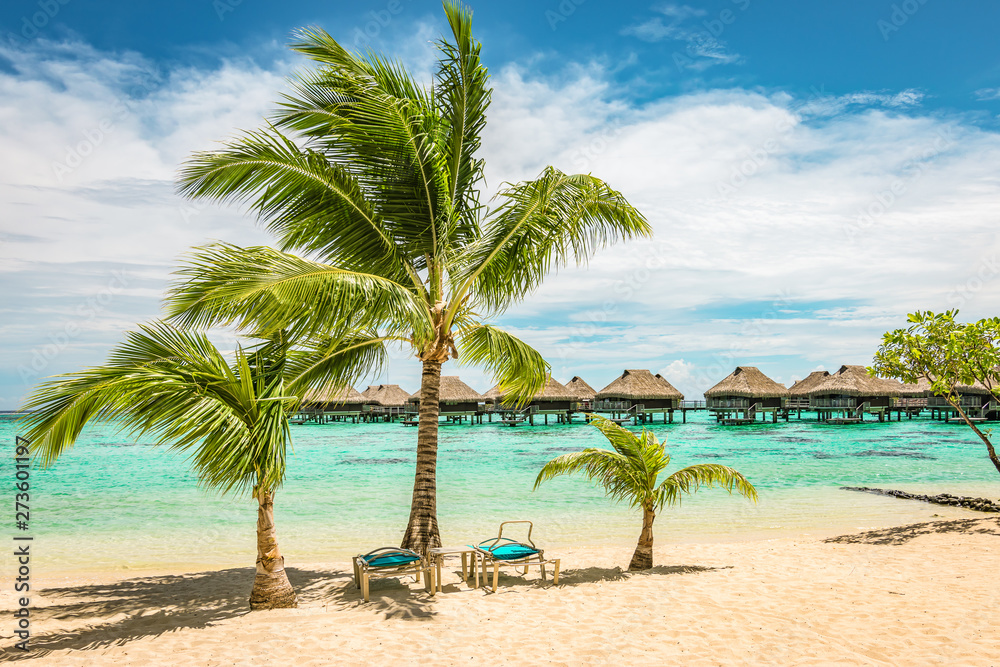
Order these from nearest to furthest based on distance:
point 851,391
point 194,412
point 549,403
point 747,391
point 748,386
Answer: point 194,412 → point 851,391 → point 747,391 → point 748,386 → point 549,403

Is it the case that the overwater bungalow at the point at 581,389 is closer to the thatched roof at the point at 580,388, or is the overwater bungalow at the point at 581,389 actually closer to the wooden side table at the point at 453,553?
the thatched roof at the point at 580,388

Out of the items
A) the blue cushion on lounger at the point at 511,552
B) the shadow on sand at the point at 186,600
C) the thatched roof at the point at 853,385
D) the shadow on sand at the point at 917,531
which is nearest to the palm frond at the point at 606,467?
the blue cushion on lounger at the point at 511,552

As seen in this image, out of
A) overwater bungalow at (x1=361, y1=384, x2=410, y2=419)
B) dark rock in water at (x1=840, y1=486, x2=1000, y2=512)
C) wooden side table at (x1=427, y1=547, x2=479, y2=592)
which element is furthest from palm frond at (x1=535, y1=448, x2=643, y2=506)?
overwater bungalow at (x1=361, y1=384, x2=410, y2=419)

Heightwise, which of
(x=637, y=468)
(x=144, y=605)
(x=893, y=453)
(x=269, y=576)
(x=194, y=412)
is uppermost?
(x=194, y=412)

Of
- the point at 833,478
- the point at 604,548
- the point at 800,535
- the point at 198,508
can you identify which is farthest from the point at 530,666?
the point at 833,478

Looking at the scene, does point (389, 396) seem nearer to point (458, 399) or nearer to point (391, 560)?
point (458, 399)

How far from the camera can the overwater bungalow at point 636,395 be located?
47.5m

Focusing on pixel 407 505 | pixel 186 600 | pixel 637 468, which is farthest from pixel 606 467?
pixel 407 505

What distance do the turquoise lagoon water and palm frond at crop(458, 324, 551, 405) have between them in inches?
136

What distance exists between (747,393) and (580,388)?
1323cm

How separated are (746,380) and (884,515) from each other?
39.1 m

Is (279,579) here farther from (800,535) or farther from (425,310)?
(800,535)

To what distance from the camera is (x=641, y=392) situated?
4772 centimetres

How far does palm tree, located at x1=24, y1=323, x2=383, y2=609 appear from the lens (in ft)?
14.8
